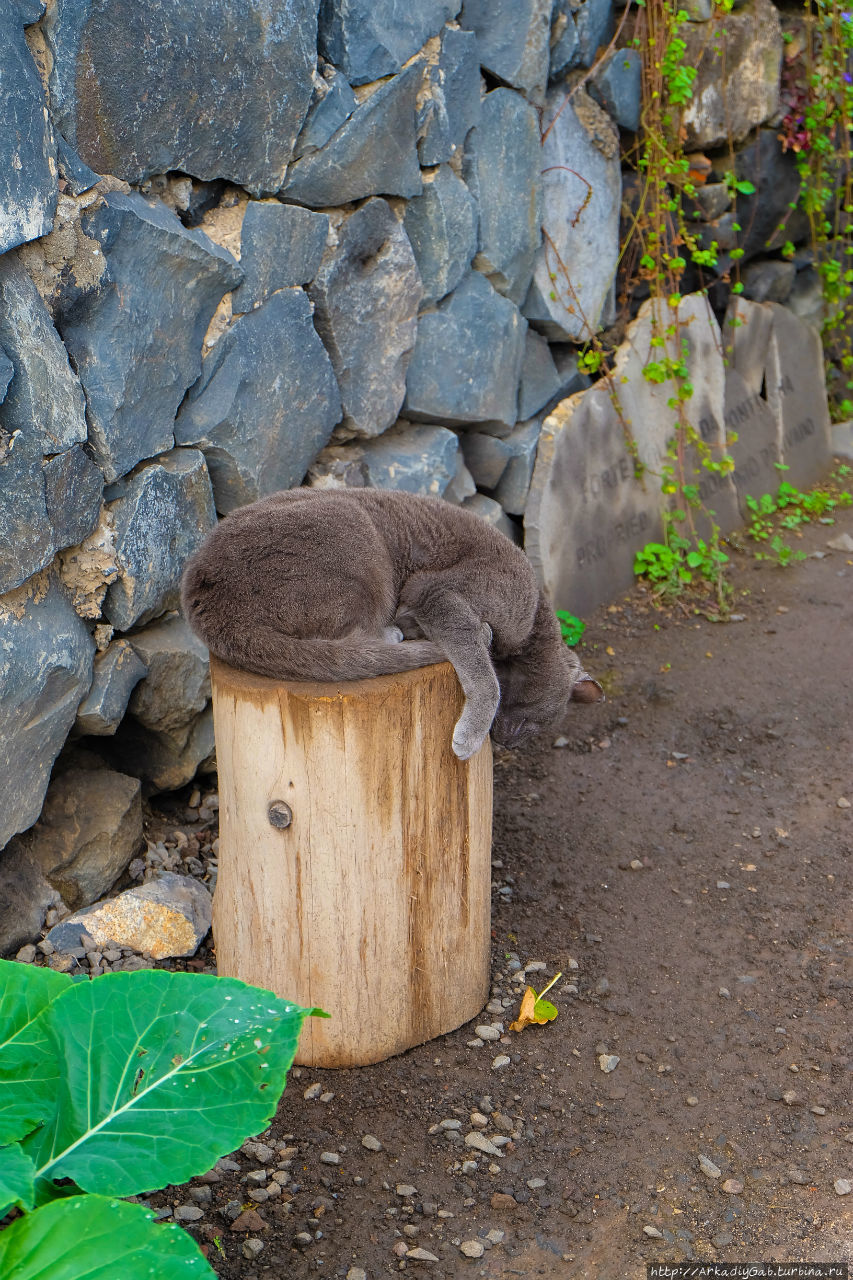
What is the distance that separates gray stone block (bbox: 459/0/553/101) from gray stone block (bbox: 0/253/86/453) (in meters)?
2.09

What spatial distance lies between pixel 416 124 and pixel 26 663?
7.00ft

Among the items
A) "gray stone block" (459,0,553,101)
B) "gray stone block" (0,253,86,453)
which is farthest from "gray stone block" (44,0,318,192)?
"gray stone block" (459,0,553,101)

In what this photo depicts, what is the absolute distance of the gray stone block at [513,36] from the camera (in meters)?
3.65

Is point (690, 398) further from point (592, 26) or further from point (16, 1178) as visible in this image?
point (16, 1178)

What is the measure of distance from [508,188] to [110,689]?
239cm

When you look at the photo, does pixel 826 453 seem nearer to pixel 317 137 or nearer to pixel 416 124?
pixel 416 124

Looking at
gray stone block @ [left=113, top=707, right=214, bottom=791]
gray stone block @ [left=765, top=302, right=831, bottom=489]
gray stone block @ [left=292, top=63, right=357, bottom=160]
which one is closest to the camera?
gray stone block @ [left=292, top=63, right=357, bottom=160]

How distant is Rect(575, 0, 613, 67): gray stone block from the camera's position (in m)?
4.15

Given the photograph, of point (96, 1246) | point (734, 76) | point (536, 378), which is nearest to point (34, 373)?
point (96, 1246)

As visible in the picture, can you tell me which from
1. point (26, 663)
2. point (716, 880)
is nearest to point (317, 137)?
point (26, 663)

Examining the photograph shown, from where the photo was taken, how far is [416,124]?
3.39 meters

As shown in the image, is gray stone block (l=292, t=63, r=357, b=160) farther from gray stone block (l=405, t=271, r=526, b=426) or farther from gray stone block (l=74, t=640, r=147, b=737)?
gray stone block (l=74, t=640, r=147, b=737)

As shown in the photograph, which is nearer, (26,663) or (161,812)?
(26,663)

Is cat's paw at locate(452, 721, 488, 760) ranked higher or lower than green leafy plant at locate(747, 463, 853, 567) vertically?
higher
